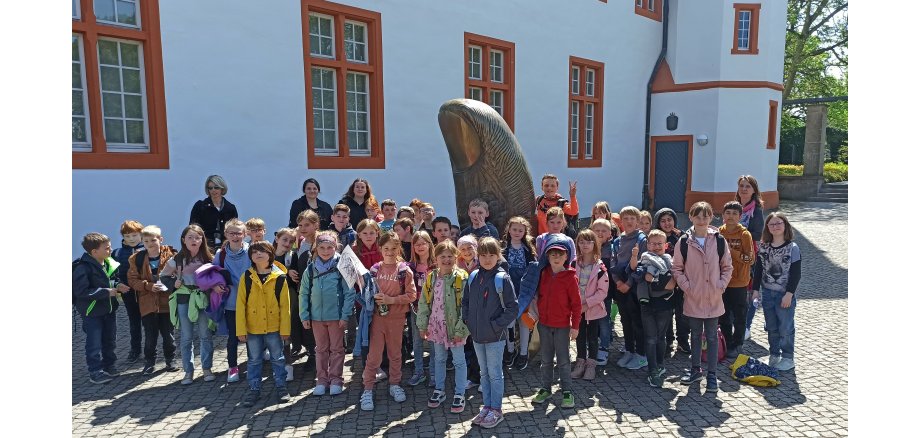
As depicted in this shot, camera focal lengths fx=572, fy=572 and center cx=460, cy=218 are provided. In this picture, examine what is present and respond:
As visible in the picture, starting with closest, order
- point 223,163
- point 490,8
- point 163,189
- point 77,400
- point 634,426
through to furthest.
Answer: point 634,426
point 77,400
point 163,189
point 223,163
point 490,8

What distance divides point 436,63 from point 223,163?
4.45 metres

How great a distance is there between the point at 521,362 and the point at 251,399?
2081mm

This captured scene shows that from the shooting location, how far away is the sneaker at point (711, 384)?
4.15 m

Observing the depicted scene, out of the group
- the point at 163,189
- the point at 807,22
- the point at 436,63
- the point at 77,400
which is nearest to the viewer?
the point at 77,400

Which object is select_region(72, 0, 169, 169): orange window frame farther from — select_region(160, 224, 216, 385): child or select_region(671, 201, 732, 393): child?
select_region(671, 201, 732, 393): child

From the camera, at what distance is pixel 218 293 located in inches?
168

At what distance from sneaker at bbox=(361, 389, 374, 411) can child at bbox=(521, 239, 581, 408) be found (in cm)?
113

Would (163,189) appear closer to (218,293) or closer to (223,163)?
(223,163)

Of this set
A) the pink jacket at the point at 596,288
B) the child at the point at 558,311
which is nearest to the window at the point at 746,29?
the pink jacket at the point at 596,288

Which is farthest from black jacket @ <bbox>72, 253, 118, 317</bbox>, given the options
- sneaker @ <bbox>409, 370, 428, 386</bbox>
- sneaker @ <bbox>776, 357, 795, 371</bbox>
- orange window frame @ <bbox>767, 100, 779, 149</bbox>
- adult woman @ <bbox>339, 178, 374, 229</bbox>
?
orange window frame @ <bbox>767, 100, 779, 149</bbox>

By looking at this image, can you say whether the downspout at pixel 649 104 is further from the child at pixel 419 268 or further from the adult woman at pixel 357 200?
the child at pixel 419 268

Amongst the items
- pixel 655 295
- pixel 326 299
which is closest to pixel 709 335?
pixel 655 295

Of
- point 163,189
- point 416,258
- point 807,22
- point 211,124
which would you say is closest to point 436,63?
point 211,124

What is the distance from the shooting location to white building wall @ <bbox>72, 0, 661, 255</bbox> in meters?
7.59
